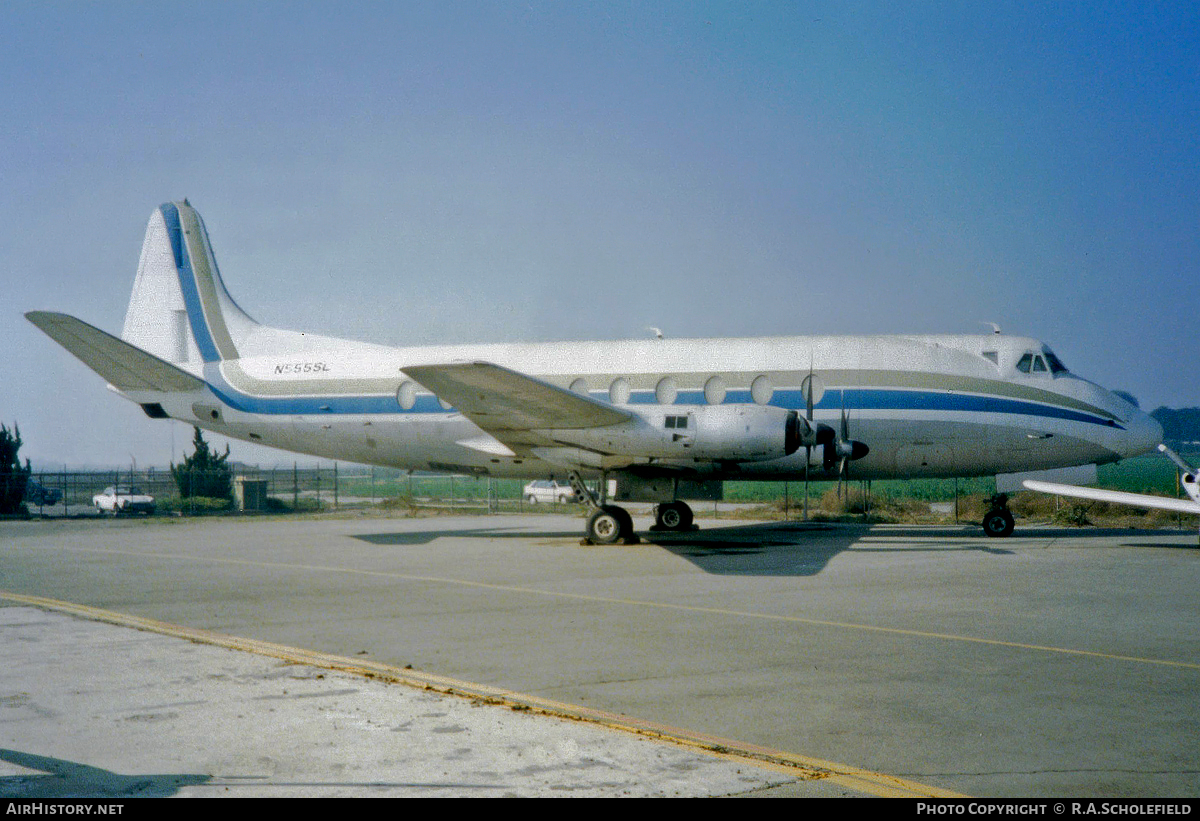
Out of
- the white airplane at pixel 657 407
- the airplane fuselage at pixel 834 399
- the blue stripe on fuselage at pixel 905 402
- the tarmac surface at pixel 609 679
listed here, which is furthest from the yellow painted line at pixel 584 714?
the blue stripe on fuselage at pixel 905 402

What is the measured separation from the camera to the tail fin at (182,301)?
2612 centimetres

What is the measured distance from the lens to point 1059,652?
9484 millimetres

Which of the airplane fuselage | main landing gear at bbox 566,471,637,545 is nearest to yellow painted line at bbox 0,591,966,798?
main landing gear at bbox 566,471,637,545

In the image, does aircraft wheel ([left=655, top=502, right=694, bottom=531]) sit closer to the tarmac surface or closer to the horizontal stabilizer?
the tarmac surface

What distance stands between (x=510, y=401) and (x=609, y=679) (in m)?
11.2

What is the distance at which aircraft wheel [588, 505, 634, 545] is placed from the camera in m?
21.6

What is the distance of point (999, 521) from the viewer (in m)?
23.0

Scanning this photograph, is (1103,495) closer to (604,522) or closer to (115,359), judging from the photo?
(604,522)

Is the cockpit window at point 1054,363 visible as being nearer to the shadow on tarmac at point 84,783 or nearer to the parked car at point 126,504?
the shadow on tarmac at point 84,783

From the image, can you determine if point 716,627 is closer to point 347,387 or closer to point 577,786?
point 577,786

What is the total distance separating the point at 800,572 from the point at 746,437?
330 centimetres

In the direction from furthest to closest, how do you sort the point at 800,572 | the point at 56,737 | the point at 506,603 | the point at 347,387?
the point at 347,387 → the point at 800,572 → the point at 506,603 → the point at 56,737

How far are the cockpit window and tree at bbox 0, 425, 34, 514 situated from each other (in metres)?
39.5

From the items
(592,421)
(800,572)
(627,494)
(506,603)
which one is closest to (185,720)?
(506,603)
